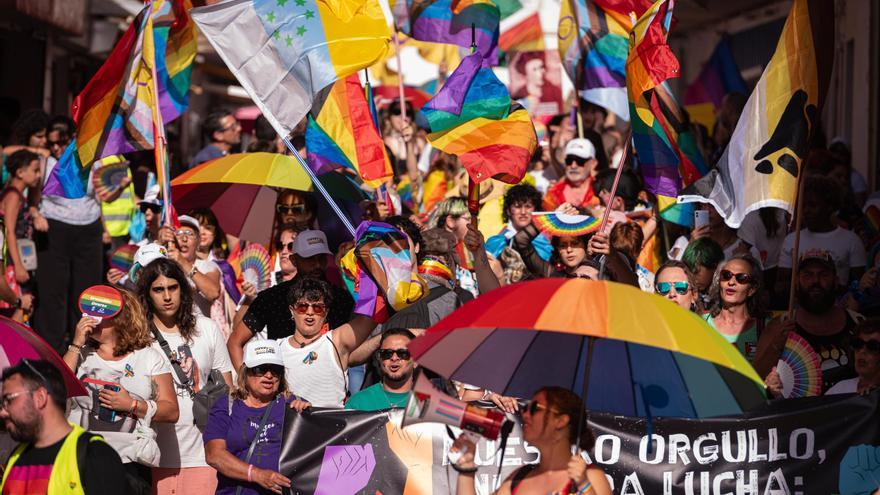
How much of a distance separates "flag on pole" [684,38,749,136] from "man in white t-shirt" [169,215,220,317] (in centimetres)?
738

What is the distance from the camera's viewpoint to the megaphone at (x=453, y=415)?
581 centimetres

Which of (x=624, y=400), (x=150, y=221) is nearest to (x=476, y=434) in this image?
(x=624, y=400)

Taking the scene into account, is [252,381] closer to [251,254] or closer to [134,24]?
[251,254]

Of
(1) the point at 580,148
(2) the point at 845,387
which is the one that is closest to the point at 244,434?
(2) the point at 845,387

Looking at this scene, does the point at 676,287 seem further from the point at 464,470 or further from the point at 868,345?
the point at 464,470

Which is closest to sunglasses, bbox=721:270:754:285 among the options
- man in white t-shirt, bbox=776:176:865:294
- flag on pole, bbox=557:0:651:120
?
man in white t-shirt, bbox=776:176:865:294

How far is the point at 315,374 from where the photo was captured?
812cm

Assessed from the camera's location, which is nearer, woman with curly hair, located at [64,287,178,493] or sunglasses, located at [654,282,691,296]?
woman with curly hair, located at [64,287,178,493]

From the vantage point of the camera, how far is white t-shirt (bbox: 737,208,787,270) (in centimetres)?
1024

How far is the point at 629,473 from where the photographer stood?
24.7 feet

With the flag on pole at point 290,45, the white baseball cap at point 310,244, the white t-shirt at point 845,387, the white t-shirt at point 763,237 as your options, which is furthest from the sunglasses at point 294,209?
the white t-shirt at point 845,387

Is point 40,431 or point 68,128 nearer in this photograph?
point 40,431

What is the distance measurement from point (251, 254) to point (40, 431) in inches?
177

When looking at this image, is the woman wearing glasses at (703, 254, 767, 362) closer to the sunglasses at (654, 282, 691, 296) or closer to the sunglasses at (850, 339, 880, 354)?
the sunglasses at (654, 282, 691, 296)
